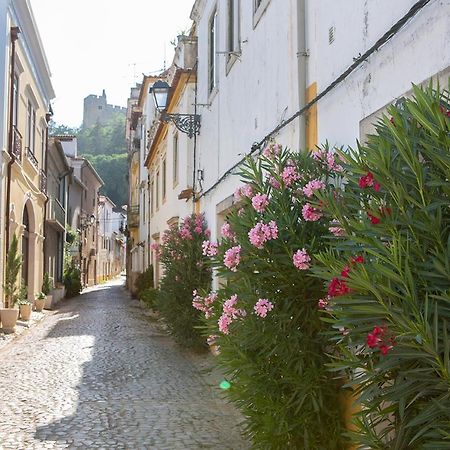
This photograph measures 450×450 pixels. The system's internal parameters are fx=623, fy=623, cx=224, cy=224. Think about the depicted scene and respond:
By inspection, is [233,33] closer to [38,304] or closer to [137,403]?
[137,403]

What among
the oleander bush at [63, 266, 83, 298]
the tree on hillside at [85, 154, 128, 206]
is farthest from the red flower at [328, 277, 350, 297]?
the tree on hillside at [85, 154, 128, 206]

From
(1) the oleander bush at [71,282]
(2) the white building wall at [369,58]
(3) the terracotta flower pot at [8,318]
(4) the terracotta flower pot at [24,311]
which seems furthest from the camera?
(1) the oleander bush at [71,282]

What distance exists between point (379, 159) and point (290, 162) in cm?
213

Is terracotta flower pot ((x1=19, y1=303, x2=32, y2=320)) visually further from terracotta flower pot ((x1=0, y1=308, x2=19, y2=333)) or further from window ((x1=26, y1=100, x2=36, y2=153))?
window ((x1=26, y1=100, x2=36, y2=153))

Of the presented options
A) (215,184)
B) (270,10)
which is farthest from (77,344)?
(270,10)

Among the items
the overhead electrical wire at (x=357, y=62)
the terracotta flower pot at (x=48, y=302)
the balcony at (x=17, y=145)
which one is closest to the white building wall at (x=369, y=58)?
the overhead electrical wire at (x=357, y=62)

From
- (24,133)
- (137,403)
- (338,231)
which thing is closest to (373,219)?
(338,231)

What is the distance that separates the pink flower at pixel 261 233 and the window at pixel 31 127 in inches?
565

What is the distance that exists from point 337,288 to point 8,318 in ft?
38.4

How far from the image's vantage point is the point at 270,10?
6668 mm

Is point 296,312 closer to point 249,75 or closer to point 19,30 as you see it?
point 249,75

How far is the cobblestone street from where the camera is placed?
17.4ft

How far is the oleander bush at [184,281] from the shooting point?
33.3ft

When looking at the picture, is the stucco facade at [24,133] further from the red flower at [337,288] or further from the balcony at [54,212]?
the red flower at [337,288]
